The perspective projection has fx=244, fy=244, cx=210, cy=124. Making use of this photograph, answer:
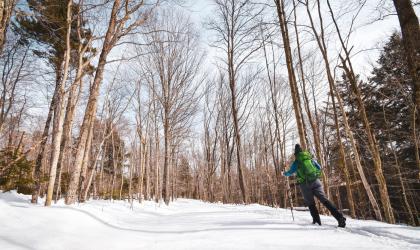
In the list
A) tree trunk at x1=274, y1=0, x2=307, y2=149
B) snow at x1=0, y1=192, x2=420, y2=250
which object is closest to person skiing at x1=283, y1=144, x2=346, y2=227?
snow at x1=0, y1=192, x2=420, y2=250

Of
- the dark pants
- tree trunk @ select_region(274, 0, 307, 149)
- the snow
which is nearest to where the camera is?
the snow

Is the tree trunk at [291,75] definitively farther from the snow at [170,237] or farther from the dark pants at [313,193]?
the snow at [170,237]

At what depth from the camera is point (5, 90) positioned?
13.3 m

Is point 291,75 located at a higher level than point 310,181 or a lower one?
higher

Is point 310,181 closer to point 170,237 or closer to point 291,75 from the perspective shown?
point 170,237

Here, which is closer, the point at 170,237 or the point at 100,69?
the point at 170,237

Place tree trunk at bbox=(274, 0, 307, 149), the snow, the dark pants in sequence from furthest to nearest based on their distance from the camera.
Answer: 1. tree trunk at bbox=(274, 0, 307, 149)
2. the dark pants
3. the snow

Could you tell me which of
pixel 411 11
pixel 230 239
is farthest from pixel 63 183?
pixel 411 11

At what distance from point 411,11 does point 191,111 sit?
14.1 meters

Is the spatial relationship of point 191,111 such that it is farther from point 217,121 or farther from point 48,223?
point 48,223

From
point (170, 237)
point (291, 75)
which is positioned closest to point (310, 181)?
point (170, 237)

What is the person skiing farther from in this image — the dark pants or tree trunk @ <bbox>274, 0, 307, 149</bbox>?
tree trunk @ <bbox>274, 0, 307, 149</bbox>

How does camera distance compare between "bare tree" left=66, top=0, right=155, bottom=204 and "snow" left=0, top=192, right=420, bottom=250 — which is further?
"bare tree" left=66, top=0, right=155, bottom=204

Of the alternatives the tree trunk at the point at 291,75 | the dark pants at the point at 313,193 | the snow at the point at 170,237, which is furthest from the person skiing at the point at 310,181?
the tree trunk at the point at 291,75
